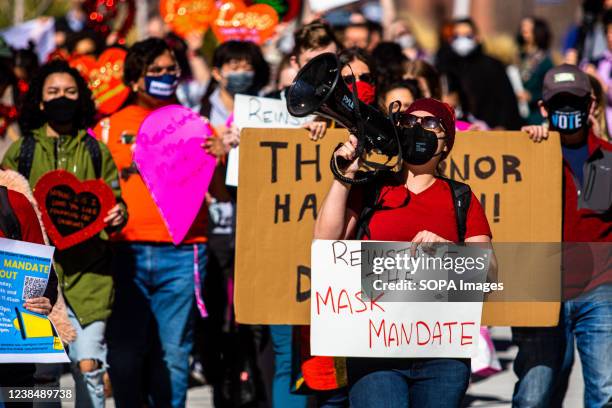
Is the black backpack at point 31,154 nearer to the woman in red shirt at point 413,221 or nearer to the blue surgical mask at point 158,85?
the blue surgical mask at point 158,85

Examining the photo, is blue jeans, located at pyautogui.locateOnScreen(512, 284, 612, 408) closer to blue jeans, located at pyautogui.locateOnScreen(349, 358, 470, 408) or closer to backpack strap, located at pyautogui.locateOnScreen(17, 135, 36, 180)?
blue jeans, located at pyautogui.locateOnScreen(349, 358, 470, 408)

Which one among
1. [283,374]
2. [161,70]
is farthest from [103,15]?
[283,374]

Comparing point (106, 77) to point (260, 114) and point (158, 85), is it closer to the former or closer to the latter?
point (158, 85)

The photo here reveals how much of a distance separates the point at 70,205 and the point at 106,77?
89.5 inches

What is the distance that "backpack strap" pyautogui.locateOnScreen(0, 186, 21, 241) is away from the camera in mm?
5727

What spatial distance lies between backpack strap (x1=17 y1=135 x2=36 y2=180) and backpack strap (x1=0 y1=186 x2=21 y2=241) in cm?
146

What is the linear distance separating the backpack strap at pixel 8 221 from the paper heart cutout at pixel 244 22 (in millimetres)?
4608

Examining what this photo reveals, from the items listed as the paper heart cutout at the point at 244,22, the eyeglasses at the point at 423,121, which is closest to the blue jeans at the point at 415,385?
the eyeglasses at the point at 423,121

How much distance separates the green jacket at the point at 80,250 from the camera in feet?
23.5

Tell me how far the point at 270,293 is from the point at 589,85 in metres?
1.86

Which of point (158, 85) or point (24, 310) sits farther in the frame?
point (158, 85)

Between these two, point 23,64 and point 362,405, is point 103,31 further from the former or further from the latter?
point 362,405

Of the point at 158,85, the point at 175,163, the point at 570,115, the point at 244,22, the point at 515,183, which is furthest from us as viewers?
the point at 244,22

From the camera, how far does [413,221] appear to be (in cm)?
578
